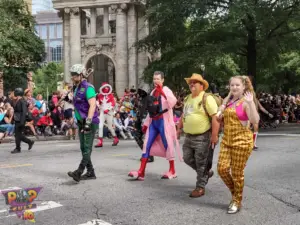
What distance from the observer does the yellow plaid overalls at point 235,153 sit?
5.48 metres

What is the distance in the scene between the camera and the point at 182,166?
9250 millimetres

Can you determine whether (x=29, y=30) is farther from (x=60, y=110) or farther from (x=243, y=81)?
(x=243, y=81)

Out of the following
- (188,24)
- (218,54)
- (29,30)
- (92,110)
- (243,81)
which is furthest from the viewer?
(29,30)

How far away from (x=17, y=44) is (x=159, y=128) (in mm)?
23416

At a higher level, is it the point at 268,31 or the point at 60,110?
the point at 268,31

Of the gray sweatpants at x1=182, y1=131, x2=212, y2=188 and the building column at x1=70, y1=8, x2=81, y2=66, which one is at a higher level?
the building column at x1=70, y1=8, x2=81, y2=66

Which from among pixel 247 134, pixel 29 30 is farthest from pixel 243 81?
pixel 29 30

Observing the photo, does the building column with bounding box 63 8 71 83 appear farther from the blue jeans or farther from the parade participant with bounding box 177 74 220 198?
the parade participant with bounding box 177 74 220 198

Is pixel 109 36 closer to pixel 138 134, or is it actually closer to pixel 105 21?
pixel 105 21

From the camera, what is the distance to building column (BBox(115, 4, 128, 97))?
127 ft

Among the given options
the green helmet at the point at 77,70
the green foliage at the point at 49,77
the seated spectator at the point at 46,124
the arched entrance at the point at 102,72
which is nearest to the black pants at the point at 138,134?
the green helmet at the point at 77,70

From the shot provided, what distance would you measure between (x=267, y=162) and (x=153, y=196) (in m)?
4.05

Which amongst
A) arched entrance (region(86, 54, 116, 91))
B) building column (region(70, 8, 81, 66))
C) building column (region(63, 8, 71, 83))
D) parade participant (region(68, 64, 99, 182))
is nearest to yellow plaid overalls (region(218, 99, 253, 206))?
parade participant (region(68, 64, 99, 182))

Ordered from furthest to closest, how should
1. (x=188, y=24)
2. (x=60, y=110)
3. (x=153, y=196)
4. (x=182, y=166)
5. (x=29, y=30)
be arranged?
1. (x=29, y=30)
2. (x=188, y=24)
3. (x=60, y=110)
4. (x=182, y=166)
5. (x=153, y=196)
